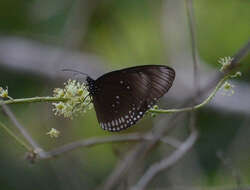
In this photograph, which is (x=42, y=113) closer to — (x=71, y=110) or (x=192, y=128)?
(x=192, y=128)

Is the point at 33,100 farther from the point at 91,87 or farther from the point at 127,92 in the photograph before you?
the point at 127,92

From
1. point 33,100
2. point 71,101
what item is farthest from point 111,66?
point 33,100

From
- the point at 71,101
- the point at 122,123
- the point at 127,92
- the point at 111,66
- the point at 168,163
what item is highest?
the point at 71,101

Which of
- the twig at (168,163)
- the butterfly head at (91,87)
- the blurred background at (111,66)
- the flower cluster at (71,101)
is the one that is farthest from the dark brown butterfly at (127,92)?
the blurred background at (111,66)

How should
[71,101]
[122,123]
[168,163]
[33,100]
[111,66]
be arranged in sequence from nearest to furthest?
[33,100] < [71,101] < [122,123] < [168,163] < [111,66]

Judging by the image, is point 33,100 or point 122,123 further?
point 122,123

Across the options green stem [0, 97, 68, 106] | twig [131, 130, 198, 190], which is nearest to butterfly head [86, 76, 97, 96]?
green stem [0, 97, 68, 106]

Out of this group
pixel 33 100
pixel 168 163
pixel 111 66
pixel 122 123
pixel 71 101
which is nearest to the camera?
pixel 33 100

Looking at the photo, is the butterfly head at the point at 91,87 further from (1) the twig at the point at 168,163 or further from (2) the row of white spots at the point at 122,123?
(1) the twig at the point at 168,163

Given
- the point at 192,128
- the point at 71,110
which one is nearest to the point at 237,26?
the point at 192,128
